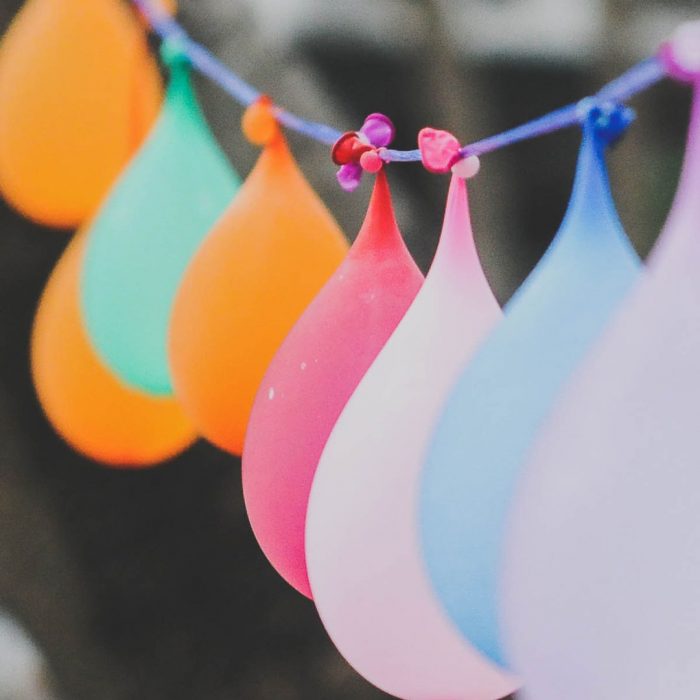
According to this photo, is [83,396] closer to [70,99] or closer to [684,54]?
[70,99]

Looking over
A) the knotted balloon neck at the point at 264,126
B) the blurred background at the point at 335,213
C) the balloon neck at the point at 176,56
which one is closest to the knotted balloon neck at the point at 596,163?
the knotted balloon neck at the point at 264,126

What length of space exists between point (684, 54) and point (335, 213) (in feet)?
2.25

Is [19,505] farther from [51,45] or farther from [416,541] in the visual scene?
[416,541]

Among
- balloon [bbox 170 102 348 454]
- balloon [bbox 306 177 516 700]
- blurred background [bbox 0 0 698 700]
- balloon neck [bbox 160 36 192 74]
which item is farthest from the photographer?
blurred background [bbox 0 0 698 700]

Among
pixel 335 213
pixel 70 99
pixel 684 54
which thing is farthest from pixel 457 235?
pixel 335 213

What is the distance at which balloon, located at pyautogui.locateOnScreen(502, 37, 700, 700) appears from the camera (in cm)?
27

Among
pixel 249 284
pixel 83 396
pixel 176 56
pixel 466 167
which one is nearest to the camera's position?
pixel 466 167

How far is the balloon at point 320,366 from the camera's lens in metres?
0.42

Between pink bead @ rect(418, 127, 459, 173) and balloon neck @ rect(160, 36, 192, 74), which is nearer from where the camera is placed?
pink bead @ rect(418, 127, 459, 173)

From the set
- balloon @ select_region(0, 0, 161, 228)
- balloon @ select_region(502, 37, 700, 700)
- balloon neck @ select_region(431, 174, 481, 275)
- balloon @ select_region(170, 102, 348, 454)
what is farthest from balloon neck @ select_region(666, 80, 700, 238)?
balloon @ select_region(0, 0, 161, 228)

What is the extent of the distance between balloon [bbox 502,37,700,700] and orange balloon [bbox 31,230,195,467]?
19.4 inches

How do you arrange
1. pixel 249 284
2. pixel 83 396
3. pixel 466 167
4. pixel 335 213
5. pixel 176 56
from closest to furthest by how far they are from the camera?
pixel 466 167
pixel 249 284
pixel 176 56
pixel 83 396
pixel 335 213

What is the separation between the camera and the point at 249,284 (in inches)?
19.1

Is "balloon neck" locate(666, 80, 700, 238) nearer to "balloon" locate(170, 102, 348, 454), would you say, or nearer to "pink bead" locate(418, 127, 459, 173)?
"pink bead" locate(418, 127, 459, 173)
